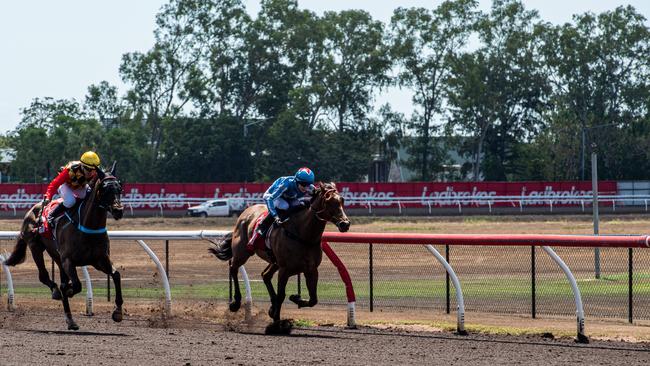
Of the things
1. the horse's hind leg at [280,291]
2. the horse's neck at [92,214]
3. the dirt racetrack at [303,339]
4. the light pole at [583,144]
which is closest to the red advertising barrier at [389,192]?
the light pole at [583,144]

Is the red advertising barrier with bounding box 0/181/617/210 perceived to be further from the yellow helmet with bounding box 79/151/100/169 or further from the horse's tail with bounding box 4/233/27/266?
the yellow helmet with bounding box 79/151/100/169

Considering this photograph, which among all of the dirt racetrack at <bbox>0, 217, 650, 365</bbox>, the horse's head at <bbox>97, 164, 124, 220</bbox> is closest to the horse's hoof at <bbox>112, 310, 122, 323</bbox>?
the dirt racetrack at <bbox>0, 217, 650, 365</bbox>

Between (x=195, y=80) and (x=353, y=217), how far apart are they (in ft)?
97.3

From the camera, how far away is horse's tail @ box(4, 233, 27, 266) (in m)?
15.8

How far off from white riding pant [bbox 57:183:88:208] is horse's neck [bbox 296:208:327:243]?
311cm

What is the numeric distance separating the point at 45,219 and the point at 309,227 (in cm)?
399

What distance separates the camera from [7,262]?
15.9 metres

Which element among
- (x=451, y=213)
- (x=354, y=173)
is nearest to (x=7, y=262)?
(x=451, y=213)

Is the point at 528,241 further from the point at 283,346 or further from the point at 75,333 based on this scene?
the point at 75,333

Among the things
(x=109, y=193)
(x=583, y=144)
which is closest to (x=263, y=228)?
(x=109, y=193)

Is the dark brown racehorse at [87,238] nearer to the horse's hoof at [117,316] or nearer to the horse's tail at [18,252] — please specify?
the horse's hoof at [117,316]

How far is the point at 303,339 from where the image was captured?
41.0 feet

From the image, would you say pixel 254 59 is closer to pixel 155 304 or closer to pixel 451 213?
pixel 451 213

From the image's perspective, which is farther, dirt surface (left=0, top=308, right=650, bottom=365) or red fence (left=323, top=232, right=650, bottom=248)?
red fence (left=323, top=232, right=650, bottom=248)
